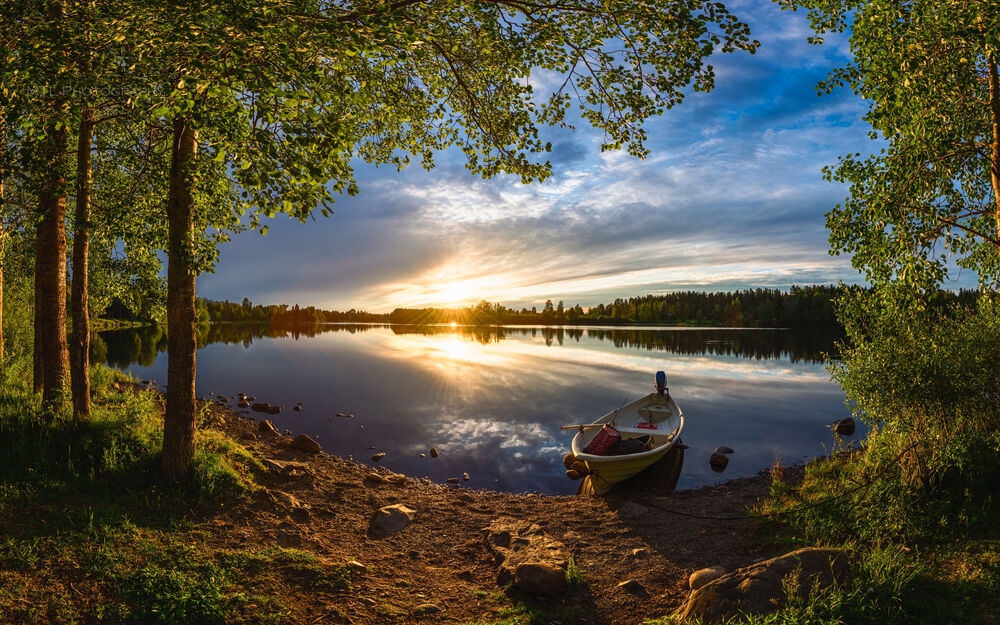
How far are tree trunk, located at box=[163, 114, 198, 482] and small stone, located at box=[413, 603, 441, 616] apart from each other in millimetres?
5313

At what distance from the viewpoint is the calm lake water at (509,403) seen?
19328 millimetres

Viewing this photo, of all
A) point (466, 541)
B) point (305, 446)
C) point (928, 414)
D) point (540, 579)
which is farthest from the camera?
point (305, 446)

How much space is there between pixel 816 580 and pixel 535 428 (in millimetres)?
19735

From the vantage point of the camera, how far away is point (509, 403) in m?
31.8

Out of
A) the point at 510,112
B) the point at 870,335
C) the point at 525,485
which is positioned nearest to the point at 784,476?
the point at 870,335

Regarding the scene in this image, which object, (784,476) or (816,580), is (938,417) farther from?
(784,476)

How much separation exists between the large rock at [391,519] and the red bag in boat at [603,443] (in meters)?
5.86

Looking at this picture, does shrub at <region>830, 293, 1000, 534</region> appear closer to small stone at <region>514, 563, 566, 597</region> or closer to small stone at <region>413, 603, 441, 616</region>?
small stone at <region>514, 563, 566, 597</region>

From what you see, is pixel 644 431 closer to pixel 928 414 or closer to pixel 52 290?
pixel 928 414

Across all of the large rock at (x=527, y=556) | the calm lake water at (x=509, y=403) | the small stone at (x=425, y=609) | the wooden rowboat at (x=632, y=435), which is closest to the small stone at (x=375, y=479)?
the calm lake water at (x=509, y=403)

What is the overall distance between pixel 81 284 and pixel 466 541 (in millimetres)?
10570

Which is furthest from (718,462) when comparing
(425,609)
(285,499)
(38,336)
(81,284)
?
(38,336)

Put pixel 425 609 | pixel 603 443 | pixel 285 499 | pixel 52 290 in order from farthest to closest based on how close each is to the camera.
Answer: pixel 603 443 → pixel 52 290 → pixel 285 499 → pixel 425 609

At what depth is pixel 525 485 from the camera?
16.4 meters
